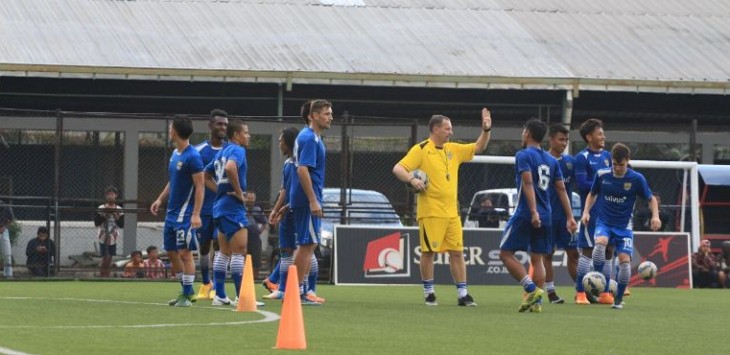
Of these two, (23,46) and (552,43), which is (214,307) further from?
(552,43)

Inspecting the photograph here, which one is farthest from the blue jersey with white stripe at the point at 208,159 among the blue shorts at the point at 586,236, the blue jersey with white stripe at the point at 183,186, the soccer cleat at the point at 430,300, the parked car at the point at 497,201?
the parked car at the point at 497,201

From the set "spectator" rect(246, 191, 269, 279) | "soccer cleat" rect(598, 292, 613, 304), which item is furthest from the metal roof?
"soccer cleat" rect(598, 292, 613, 304)

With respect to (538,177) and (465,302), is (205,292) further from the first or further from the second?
(538,177)

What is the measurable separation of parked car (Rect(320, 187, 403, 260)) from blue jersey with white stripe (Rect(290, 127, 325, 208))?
9.85 m

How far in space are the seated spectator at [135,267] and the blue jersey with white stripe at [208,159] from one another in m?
9.15

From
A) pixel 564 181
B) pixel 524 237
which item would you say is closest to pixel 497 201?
pixel 564 181

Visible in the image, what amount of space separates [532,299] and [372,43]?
1758 cm

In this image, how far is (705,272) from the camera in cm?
2655

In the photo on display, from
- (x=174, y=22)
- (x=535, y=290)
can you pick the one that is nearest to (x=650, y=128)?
(x=174, y=22)

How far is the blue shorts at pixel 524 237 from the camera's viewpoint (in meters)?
16.1

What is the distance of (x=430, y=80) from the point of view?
3023 centimetres

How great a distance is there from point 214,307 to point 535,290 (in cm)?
317

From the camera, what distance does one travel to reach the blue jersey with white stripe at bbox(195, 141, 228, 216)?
15.8 m

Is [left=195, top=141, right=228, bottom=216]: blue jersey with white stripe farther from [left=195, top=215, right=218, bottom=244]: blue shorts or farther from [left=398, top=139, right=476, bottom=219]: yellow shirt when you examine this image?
[left=398, top=139, right=476, bottom=219]: yellow shirt
